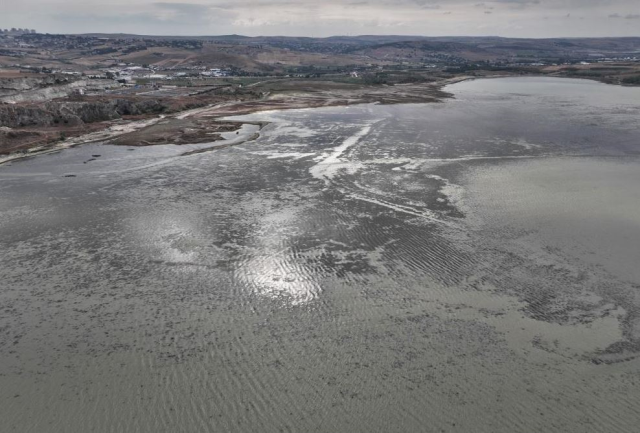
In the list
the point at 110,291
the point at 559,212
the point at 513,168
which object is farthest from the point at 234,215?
the point at 513,168

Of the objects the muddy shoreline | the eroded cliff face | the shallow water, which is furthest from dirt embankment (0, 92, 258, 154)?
the shallow water

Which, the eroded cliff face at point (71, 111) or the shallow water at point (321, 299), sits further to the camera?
the eroded cliff face at point (71, 111)

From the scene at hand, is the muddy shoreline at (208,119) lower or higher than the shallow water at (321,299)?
higher

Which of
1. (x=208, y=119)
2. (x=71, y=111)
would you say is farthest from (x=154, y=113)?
(x=71, y=111)

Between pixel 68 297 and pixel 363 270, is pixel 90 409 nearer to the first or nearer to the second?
pixel 68 297

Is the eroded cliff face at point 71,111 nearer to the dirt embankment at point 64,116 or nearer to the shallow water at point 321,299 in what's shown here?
the dirt embankment at point 64,116

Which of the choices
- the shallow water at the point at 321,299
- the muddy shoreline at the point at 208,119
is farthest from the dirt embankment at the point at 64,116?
the shallow water at the point at 321,299
